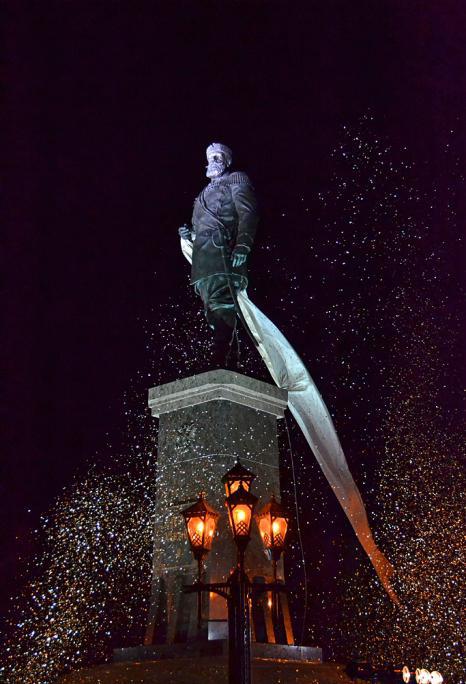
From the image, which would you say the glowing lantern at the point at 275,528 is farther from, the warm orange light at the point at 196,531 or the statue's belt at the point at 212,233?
the statue's belt at the point at 212,233

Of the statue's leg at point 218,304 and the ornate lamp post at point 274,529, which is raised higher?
the statue's leg at point 218,304

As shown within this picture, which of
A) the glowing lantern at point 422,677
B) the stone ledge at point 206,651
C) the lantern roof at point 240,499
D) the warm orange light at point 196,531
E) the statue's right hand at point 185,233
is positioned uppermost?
the statue's right hand at point 185,233

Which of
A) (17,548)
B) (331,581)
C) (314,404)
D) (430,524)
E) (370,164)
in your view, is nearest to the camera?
(314,404)

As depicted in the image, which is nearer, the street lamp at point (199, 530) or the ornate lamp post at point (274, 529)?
the street lamp at point (199, 530)

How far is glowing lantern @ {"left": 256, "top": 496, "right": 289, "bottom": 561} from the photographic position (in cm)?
686

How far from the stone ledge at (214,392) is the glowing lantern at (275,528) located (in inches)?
57.8

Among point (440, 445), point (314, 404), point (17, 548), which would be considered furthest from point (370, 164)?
point (17, 548)

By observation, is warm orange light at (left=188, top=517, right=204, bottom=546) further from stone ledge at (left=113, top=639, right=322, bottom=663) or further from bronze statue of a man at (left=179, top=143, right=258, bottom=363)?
bronze statue of a man at (left=179, top=143, right=258, bottom=363)

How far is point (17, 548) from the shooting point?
50.3 ft

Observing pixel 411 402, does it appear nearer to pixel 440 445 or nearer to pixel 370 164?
pixel 440 445

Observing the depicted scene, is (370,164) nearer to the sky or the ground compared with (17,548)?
nearer to the sky

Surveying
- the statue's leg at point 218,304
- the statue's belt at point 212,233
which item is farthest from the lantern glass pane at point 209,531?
the statue's belt at point 212,233

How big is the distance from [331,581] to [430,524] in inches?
95.2

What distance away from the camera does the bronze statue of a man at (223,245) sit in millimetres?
8977
